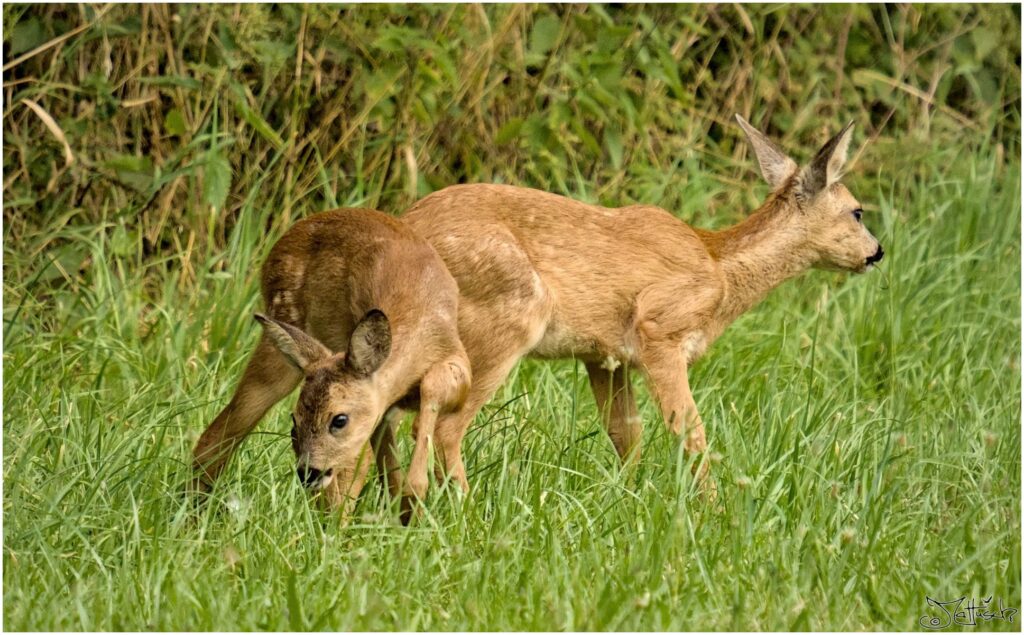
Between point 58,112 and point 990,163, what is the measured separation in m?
5.16

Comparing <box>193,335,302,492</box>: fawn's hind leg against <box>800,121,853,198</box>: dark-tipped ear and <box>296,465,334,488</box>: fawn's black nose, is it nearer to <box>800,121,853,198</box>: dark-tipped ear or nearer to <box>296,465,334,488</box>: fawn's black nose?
<box>296,465,334,488</box>: fawn's black nose

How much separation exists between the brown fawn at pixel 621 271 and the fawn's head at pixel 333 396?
44 cm

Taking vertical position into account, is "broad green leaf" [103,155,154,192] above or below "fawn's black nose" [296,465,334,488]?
below

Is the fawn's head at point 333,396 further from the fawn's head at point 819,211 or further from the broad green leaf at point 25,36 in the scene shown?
the broad green leaf at point 25,36

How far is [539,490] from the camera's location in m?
4.77

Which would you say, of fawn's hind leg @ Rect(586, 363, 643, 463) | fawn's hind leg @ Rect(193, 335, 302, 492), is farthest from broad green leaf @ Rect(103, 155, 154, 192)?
fawn's hind leg @ Rect(586, 363, 643, 463)

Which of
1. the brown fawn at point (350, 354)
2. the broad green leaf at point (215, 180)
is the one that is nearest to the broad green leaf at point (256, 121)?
the broad green leaf at point (215, 180)

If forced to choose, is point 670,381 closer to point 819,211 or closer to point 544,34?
point 819,211

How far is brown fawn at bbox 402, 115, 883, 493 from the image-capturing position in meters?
5.64

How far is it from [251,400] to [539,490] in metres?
1.16

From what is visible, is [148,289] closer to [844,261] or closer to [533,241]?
[533,241]

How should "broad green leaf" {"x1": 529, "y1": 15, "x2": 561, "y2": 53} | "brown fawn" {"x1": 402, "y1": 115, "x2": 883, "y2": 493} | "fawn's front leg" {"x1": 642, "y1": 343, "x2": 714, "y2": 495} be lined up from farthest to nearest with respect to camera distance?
1. "broad green leaf" {"x1": 529, "y1": 15, "x2": 561, "y2": 53}
2. "fawn's front leg" {"x1": 642, "y1": 343, "x2": 714, "y2": 495}
3. "brown fawn" {"x1": 402, "y1": 115, "x2": 883, "y2": 493}

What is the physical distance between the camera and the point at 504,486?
193 inches

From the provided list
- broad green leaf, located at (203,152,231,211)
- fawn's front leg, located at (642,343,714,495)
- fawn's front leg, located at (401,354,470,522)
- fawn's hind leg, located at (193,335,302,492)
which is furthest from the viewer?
broad green leaf, located at (203,152,231,211)
